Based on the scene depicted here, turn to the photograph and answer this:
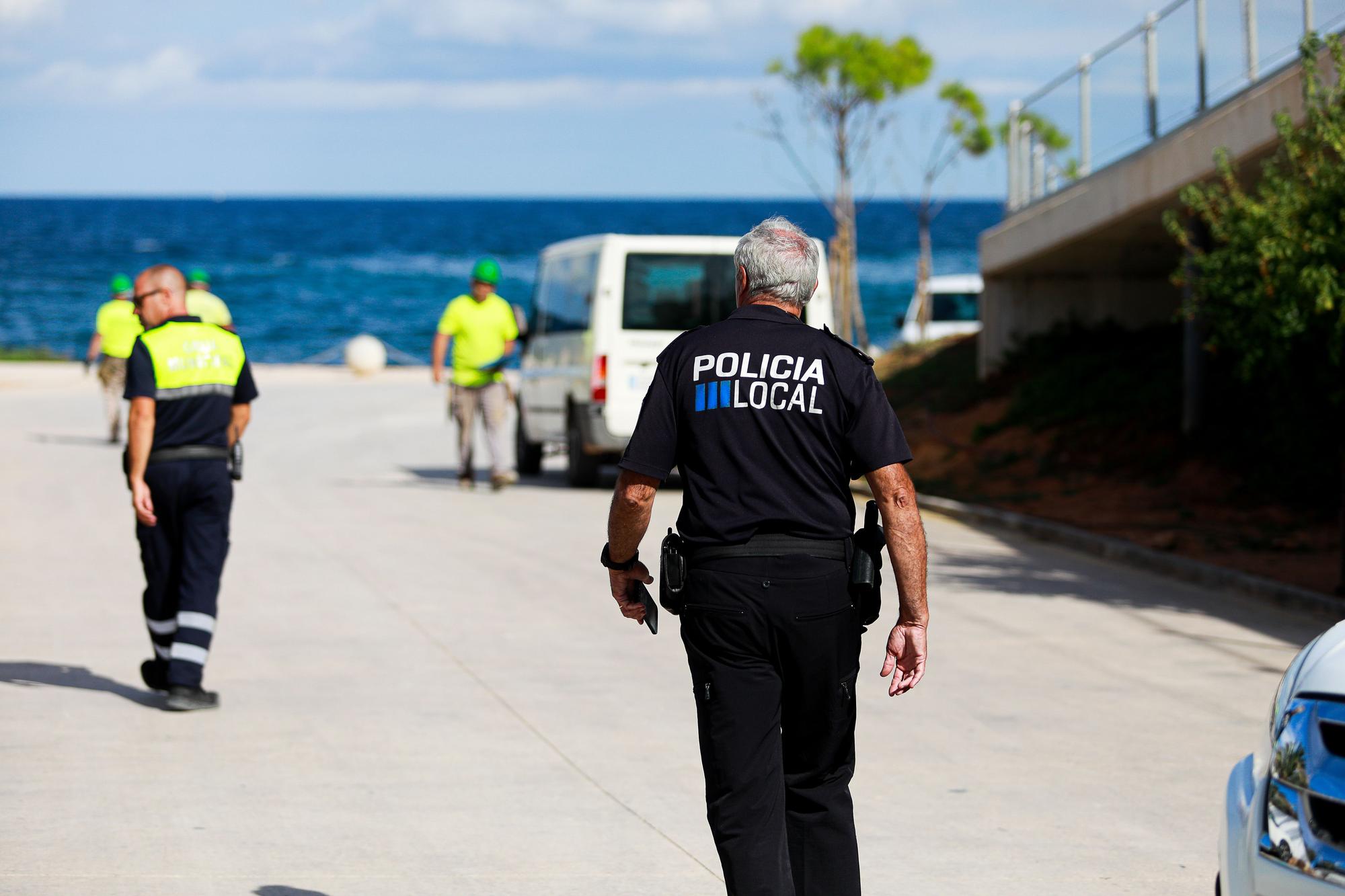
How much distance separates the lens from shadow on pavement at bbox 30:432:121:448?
20797mm

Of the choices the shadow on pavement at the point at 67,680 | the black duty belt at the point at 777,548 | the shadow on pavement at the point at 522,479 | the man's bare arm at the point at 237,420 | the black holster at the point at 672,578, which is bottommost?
the shadow on pavement at the point at 522,479

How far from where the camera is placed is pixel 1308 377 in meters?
13.1

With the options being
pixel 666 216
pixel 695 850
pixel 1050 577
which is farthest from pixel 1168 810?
pixel 666 216

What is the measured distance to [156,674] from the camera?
7625 mm

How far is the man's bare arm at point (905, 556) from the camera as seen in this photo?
161 inches

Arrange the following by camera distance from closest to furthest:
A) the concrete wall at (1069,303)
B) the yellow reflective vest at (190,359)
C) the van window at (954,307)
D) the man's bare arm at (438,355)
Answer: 1. the yellow reflective vest at (190,359)
2. the man's bare arm at (438,355)
3. the concrete wall at (1069,303)
4. the van window at (954,307)

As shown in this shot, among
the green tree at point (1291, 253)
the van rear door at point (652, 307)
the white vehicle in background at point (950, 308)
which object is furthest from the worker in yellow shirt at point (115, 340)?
the white vehicle in background at point (950, 308)

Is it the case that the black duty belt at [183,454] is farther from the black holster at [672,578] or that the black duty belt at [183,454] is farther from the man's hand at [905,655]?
the man's hand at [905,655]

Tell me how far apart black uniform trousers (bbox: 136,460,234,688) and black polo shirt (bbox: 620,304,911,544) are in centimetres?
387

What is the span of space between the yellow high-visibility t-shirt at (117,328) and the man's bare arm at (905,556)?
16.6 metres

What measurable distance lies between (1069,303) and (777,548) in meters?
18.9

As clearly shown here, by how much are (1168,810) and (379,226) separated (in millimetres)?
135428

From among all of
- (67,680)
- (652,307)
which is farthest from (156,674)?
(652,307)

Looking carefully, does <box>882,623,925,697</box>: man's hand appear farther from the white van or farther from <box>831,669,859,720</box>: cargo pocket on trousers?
the white van
